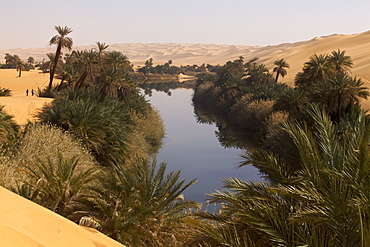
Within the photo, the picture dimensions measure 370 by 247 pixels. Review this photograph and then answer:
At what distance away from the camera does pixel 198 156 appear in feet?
116

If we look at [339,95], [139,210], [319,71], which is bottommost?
[139,210]

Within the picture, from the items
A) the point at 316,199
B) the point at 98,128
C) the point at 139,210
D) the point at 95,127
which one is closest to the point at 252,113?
the point at 98,128

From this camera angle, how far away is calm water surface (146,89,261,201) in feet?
90.2

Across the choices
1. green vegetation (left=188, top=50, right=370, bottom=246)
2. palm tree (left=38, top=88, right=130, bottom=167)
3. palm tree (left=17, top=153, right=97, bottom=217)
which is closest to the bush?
palm tree (left=38, top=88, right=130, bottom=167)

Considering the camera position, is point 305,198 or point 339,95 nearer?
point 305,198

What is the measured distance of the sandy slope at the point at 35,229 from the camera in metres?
4.98

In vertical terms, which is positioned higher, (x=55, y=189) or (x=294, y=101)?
(x=294, y=101)

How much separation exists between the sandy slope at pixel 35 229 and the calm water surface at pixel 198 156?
442 inches

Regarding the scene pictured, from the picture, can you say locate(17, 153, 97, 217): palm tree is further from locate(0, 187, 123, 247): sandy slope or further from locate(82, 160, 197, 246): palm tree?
locate(0, 187, 123, 247): sandy slope

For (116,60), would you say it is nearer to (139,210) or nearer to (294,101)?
(294,101)

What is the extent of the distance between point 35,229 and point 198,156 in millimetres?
30203

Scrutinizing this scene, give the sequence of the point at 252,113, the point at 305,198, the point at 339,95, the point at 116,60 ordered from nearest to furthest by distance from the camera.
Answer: the point at 305,198, the point at 339,95, the point at 116,60, the point at 252,113

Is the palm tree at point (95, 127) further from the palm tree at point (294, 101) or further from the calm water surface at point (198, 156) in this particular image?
the palm tree at point (294, 101)

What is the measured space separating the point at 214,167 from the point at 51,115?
48.8 feet
